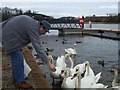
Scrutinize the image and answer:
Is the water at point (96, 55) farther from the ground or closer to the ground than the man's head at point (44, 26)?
closer to the ground

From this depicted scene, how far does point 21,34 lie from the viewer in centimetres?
628

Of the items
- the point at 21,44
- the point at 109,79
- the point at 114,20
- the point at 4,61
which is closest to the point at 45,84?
the point at 21,44

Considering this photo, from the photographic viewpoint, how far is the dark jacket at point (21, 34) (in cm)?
607

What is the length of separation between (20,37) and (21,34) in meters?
0.07

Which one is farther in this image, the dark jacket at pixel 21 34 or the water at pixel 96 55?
the water at pixel 96 55

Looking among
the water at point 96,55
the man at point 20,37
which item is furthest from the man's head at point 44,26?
the water at point 96,55

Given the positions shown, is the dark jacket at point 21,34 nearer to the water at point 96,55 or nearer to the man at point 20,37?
the man at point 20,37

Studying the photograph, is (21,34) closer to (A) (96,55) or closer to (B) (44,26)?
(B) (44,26)

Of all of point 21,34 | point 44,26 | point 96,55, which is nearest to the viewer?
point 44,26

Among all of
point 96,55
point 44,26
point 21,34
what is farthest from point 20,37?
point 96,55

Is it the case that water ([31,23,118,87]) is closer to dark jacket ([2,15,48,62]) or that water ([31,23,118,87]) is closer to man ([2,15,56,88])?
man ([2,15,56,88])

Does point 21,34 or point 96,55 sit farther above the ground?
point 21,34

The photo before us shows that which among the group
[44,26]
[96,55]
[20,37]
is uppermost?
[44,26]

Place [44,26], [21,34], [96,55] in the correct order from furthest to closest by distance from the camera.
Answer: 1. [96,55]
2. [21,34]
3. [44,26]
